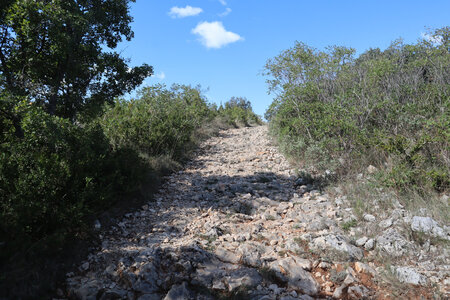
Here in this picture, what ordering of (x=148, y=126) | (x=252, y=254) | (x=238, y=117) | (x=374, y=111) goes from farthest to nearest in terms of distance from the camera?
1. (x=238, y=117)
2. (x=148, y=126)
3. (x=374, y=111)
4. (x=252, y=254)

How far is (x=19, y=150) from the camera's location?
4379 mm

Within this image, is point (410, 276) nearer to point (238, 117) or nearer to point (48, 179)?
point (48, 179)

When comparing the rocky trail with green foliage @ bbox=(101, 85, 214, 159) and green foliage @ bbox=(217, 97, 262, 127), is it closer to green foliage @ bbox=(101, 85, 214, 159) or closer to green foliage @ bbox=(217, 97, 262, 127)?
green foliage @ bbox=(101, 85, 214, 159)

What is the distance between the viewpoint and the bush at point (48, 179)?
3.64 meters

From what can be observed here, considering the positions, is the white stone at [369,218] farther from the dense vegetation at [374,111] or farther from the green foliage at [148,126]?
the green foliage at [148,126]

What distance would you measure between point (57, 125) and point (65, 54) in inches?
68.4

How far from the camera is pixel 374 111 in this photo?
25.5ft

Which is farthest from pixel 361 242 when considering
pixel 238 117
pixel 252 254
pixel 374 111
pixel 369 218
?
pixel 238 117

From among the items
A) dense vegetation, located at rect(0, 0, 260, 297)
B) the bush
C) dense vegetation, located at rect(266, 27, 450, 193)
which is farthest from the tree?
dense vegetation, located at rect(266, 27, 450, 193)

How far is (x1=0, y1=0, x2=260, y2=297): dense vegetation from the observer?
375 cm

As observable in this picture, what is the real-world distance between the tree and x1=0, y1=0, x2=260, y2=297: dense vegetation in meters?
0.02

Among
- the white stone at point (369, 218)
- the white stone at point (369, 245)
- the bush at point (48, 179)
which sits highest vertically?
the bush at point (48, 179)

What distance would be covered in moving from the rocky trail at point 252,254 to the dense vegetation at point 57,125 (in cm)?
67

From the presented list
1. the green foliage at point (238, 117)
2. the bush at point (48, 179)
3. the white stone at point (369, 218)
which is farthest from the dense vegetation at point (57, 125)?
the green foliage at point (238, 117)
